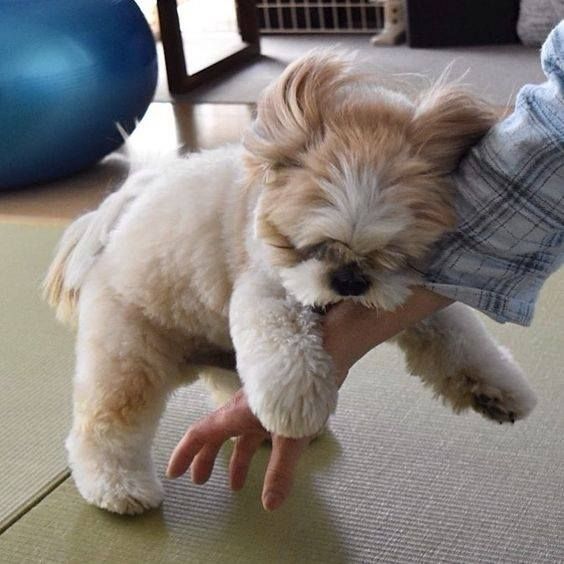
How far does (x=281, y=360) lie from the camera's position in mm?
1018

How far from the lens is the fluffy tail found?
1331mm

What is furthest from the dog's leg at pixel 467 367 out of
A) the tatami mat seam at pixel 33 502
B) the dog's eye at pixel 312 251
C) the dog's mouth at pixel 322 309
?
the tatami mat seam at pixel 33 502

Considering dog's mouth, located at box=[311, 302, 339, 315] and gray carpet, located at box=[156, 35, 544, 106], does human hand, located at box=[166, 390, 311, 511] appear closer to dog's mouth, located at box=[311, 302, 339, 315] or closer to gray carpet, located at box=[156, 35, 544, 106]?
dog's mouth, located at box=[311, 302, 339, 315]

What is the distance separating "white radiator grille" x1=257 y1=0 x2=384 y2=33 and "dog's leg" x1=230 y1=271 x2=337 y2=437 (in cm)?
317

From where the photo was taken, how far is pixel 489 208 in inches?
39.1

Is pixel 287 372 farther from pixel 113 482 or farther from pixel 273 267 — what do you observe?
pixel 113 482

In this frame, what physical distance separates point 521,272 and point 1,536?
716 mm

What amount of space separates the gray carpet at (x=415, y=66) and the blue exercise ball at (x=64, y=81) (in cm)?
67

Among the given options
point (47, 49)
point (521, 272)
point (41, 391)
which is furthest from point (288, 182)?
point (47, 49)

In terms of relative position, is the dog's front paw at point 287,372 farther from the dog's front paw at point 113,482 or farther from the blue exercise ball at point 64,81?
the blue exercise ball at point 64,81

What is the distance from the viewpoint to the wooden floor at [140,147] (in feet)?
8.19

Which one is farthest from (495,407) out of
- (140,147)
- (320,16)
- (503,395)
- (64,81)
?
(320,16)

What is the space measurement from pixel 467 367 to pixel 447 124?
1.00 ft

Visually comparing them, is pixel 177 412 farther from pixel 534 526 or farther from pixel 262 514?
pixel 534 526
